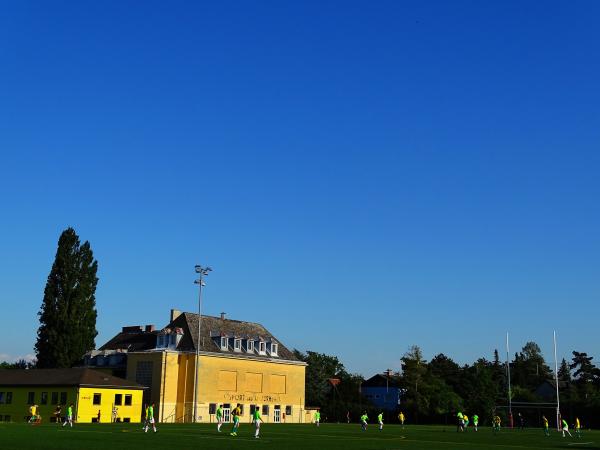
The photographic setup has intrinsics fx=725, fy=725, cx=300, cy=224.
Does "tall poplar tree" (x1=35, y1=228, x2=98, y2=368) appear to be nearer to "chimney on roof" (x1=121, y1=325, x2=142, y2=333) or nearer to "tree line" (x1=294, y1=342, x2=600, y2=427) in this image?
"chimney on roof" (x1=121, y1=325, x2=142, y2=333)

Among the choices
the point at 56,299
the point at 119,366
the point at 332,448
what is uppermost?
the point at 56,299

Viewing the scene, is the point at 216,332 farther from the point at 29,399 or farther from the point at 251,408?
the point at 29,399

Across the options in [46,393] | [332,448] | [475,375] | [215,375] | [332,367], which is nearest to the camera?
[332,448]

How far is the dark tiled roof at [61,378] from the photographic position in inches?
2965

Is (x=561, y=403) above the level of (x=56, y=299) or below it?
below

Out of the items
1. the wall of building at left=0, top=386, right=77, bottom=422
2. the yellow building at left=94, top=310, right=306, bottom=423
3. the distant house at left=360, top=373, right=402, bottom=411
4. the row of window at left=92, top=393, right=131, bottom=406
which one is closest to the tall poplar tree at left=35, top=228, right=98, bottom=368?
the yellow building at left=94, top=310, right=306, bottom=423

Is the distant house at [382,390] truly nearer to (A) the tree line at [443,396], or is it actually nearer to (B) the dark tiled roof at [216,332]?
(A) the tree line at [443,396]

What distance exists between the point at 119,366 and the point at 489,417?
53865mm

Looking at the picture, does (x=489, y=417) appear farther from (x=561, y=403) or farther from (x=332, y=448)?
(x=332, y=448)

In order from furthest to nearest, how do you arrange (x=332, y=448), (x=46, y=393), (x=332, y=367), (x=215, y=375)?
(x=332, y=367), (x=215, y=375), (x=46, y=393), (x=332, y=448)

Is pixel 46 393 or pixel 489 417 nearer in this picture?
pixel 46 393

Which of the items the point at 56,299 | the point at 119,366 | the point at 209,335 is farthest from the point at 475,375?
the point at 56,299

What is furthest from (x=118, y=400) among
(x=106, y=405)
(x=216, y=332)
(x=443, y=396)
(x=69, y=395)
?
(x=443, y=396)

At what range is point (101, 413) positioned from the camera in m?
76.7
